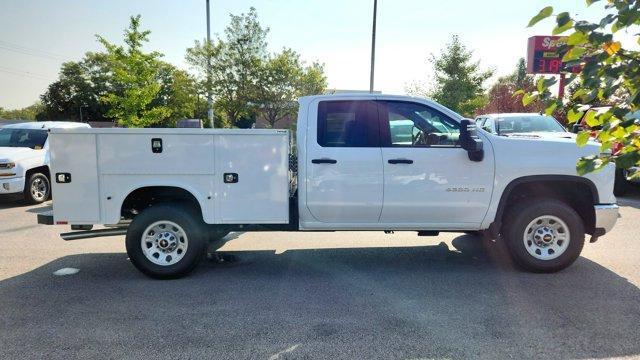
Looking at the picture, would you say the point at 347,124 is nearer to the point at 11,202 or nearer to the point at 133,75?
the point at 11,202

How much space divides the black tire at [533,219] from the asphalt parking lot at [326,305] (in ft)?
0.49

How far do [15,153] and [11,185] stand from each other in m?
0.76

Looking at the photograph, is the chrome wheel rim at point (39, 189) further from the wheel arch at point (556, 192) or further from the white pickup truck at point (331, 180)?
the wheel arch at point (556, 192)

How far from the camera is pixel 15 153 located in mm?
9680

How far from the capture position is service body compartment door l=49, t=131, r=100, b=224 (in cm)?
466

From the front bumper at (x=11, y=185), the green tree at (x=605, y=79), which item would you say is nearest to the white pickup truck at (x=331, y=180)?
the green tree at (x=605, y=79)

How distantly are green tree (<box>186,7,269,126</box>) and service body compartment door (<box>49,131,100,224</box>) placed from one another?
18171mm

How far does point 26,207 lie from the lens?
957 centimetres

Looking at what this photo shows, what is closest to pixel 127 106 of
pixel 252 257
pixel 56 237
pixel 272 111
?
pixel 272 111

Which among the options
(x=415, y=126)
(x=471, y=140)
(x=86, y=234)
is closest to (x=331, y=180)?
(x=415, y=126)

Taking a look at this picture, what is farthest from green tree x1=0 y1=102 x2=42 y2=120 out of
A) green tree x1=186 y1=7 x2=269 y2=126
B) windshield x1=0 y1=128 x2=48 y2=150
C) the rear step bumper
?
the rear step bumper

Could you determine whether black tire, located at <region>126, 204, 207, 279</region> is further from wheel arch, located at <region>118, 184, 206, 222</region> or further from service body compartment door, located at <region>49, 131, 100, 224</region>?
service body compartment door, located at <region>49, 131, 100, 224</region>

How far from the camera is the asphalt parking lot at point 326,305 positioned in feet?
11.2

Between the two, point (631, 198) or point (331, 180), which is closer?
point (331, 180)
